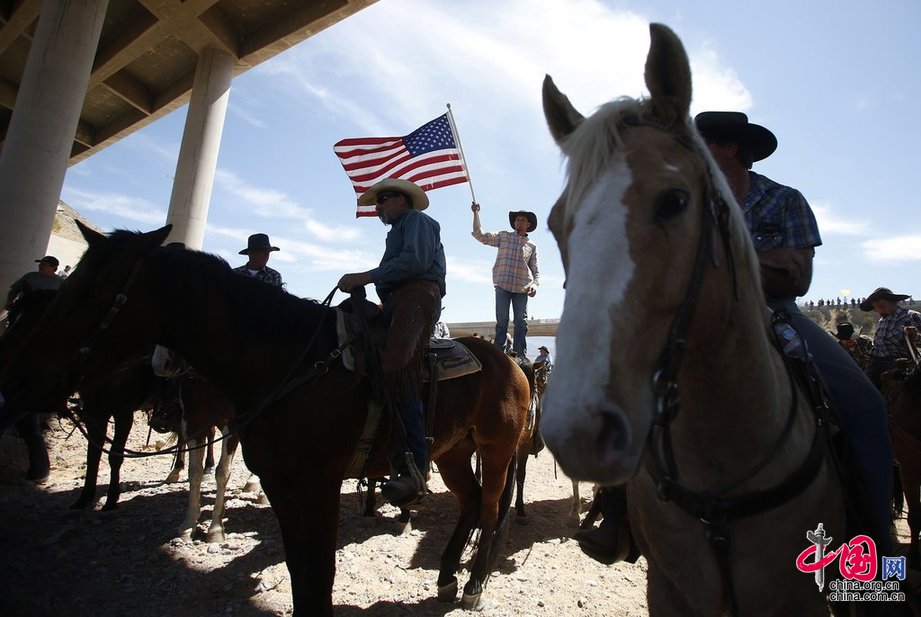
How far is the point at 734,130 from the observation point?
8.16ft

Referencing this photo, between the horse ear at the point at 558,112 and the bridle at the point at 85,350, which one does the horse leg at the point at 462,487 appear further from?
the horse ear at the point at 558,112

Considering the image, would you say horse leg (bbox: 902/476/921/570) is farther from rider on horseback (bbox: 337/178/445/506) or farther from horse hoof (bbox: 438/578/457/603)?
rider on horseback (bbox: 337/178/445/506)

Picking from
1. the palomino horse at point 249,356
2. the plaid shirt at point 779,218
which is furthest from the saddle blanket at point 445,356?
the plaid shirt at point 779,218

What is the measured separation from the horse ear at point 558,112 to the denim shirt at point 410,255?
6.30 ft

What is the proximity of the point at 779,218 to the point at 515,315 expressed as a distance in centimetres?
538

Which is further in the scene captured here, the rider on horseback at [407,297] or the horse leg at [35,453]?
the horse leg at [35,453]

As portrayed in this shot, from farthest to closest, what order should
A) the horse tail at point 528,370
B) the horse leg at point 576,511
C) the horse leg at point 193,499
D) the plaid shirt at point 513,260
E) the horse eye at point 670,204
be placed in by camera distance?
the plaid shirt at point 513,260, the horse tail at point 528,370, the horse leg at point 576,511, the horse leg at point 193,499, the horse eye at point 670,204

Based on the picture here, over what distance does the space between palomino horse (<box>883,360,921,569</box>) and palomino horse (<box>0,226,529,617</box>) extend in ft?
19.9

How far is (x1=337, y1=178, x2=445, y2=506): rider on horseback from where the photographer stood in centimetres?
336

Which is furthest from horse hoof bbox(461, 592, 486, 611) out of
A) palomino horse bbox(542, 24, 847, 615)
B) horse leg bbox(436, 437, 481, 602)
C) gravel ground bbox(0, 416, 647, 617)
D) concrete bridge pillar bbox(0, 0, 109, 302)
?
concrete bridge pillar bbox(0, 0, 109, 302)

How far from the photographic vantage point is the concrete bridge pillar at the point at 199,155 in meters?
9.61

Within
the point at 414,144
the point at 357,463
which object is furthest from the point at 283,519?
the point at 414,144

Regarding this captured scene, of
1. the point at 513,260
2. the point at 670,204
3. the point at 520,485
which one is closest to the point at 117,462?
the point at 520,485

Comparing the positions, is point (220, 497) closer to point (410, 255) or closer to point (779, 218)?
point (410, 255)
